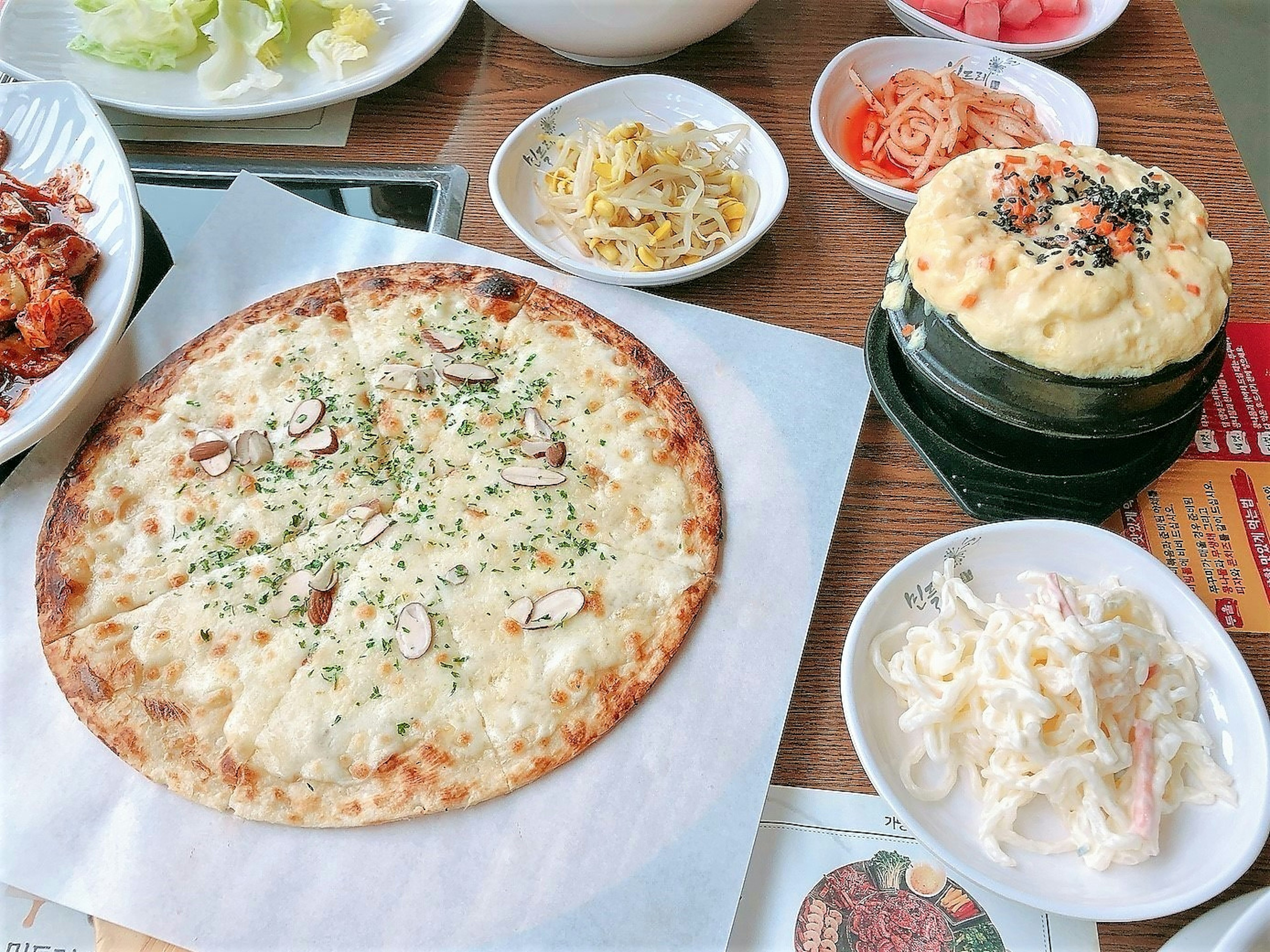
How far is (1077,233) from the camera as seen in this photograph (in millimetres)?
1910

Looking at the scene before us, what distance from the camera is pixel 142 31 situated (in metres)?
3.12

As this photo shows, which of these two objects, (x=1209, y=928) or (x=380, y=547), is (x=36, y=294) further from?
(x=1209, y=928)

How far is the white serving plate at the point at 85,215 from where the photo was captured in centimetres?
227

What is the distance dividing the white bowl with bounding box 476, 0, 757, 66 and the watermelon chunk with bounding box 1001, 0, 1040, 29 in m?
0.91

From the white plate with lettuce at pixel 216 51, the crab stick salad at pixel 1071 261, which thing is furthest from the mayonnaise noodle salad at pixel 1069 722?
the white plate with lettuce at pixel 216 51

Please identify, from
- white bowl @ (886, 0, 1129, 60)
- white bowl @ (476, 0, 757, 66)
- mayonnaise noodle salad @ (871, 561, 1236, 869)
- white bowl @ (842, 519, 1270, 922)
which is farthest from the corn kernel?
white bowl @ (886, 0, 1129, 60)

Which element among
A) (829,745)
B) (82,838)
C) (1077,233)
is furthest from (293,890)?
(1077,233)

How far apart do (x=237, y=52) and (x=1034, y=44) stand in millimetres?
2785

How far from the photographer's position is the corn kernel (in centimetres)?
262

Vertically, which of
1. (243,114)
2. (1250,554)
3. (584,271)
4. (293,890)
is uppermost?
(243,114)

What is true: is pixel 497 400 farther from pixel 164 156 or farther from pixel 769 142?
pixel 164 156

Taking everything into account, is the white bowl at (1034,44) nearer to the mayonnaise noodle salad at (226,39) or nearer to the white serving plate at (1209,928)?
the mayonnaise noodle salad at (226,39)

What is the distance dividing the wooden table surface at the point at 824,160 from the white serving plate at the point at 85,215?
1.30ft

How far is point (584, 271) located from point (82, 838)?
5.95 ft
